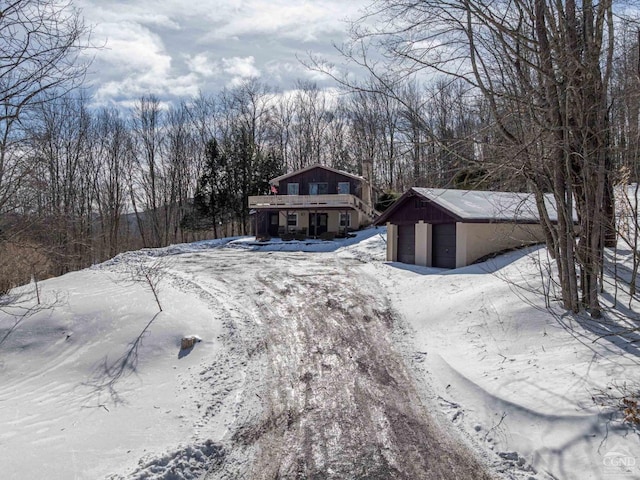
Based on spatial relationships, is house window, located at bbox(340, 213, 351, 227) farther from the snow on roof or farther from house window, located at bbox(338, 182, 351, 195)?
the snow on roof

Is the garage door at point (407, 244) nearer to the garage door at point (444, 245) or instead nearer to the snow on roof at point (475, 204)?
the garage door at point (444, 245)

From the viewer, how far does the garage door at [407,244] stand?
17.6 meters

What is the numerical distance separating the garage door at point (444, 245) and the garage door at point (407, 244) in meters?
1.06

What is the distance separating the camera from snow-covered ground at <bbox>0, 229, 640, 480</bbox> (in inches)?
178

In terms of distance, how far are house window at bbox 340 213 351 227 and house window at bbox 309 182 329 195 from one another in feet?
8.91

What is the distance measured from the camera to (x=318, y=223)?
3131 cm

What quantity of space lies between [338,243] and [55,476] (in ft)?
74.8

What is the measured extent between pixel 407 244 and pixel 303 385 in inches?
482

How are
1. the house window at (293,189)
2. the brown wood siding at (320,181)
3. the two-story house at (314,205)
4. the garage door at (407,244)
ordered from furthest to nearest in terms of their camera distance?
the house window at (293,189), the brown wood siding at (320,181), the two-story house at (314,205), the garage door at (407,244)

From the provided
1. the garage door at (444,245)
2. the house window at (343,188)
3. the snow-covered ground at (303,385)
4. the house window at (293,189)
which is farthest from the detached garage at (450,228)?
the house window at (293,189)

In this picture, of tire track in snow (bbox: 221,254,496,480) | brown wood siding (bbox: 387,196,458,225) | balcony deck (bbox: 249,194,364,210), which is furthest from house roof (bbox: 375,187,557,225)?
balcony deck (bbox: 249,194,364,210)

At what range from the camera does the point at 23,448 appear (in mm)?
4652

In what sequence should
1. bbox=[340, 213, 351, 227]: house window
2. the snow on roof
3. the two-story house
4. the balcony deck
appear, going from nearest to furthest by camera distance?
the snow on roof → the balcony deck → the two-story house → bbox=[340, 213, 351, 227]: house window

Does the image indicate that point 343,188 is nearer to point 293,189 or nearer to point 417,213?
point 293,189
